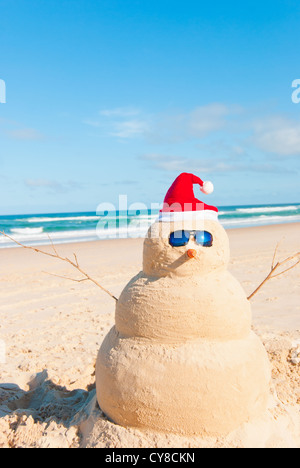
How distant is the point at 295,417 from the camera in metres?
3.18

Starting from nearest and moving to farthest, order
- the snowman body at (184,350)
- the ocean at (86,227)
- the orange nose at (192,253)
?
the snowman body at (184,350)
the orange nose at (192,253)
the ocean at (86,227)

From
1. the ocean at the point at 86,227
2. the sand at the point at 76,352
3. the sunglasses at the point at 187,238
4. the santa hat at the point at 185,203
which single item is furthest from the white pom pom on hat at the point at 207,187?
the ocean at the point at 86,227

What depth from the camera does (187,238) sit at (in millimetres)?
2951

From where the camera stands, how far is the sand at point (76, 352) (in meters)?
2.93

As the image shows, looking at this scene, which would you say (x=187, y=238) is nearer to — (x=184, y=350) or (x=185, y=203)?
(x=185, y=203)

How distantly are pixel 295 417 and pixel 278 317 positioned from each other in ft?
12.0

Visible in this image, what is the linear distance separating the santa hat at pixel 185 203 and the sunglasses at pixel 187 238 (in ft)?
0.41

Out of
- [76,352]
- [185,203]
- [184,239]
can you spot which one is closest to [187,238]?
[184,239]

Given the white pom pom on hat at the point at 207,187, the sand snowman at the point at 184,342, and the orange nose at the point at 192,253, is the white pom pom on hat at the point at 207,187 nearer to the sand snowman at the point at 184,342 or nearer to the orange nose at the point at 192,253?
the sand snowman at the point at 184,342

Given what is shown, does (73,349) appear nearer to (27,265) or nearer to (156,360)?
(156,360)

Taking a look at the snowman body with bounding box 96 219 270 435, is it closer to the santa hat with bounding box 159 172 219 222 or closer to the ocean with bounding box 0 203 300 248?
the santa hat with bounding box 159 172 219 222
